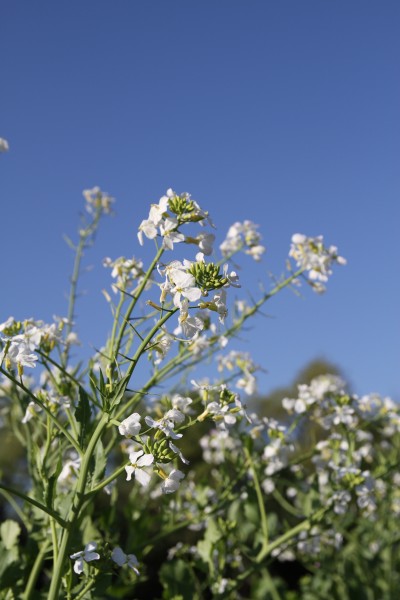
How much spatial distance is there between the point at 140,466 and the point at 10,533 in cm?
118

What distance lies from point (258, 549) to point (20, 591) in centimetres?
107

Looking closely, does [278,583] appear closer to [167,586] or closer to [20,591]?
[167,586]

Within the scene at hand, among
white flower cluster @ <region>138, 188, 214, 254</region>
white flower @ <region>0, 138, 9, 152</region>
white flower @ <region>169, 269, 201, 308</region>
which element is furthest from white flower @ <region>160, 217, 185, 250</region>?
white flower @ <region>0, 138, 9, 152</region>

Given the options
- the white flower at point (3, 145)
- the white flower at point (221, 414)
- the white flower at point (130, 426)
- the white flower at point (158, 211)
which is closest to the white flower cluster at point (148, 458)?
the white flower at point (130, 426)

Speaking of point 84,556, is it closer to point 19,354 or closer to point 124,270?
point 19,354

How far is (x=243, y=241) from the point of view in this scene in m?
3.20

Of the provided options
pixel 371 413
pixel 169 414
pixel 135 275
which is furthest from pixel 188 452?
pixel 169 414

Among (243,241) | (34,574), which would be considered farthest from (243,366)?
(34,574)

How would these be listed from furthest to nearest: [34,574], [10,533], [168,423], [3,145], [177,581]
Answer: [3,145] → [177,581] → [10,533] → [34,574] → [168,423]

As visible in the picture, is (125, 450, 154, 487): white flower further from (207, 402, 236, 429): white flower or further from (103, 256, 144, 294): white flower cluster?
(103, 256, 144, 294): white flower cluster

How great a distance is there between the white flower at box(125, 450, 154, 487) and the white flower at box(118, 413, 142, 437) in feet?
0.19

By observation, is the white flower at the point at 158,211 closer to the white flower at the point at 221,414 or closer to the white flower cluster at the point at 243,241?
the white flower at the point at 221,414

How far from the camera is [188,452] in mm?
11430

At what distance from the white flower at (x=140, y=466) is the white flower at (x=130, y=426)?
0.06 meters
